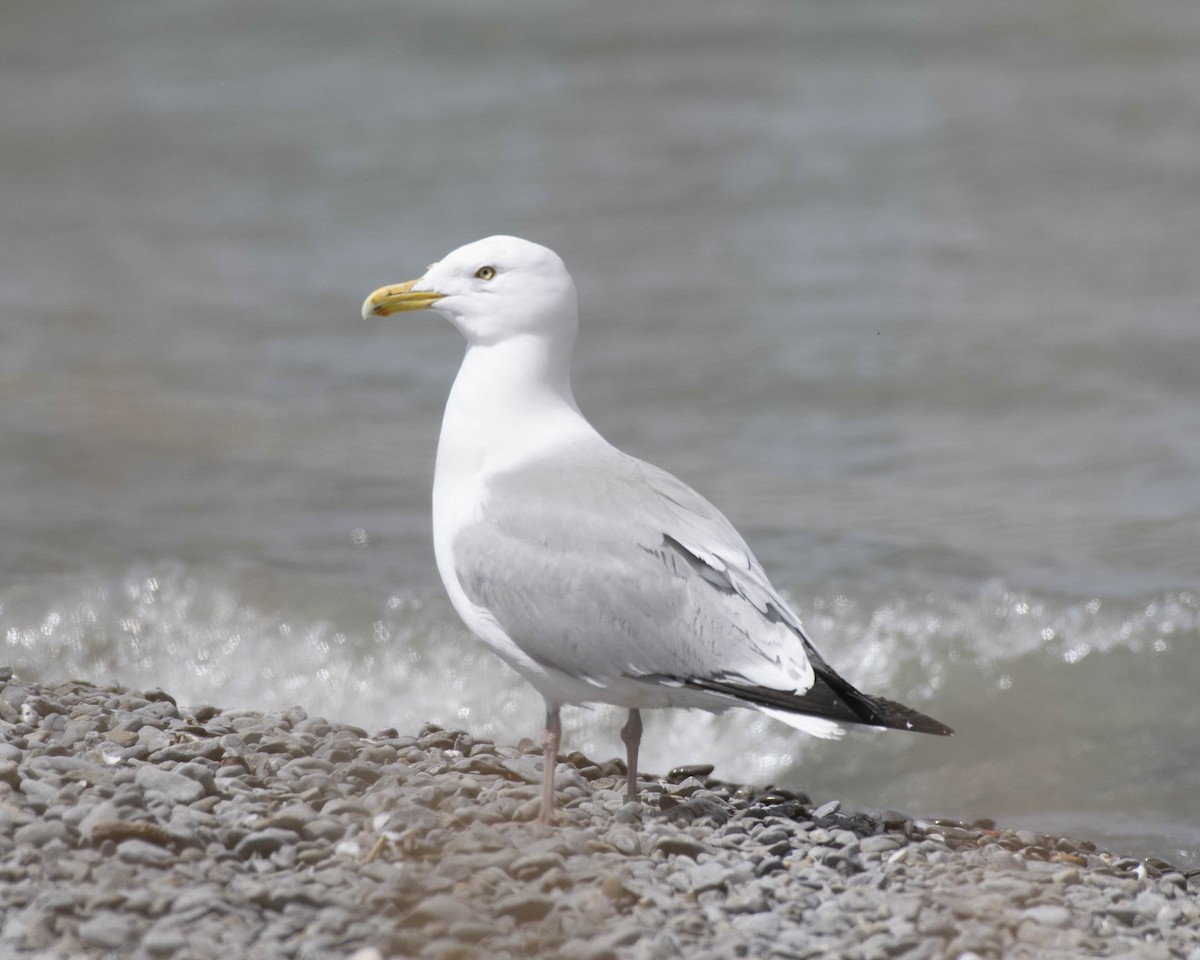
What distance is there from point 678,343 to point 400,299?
588 centimetres

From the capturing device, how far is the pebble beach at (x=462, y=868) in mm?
3436

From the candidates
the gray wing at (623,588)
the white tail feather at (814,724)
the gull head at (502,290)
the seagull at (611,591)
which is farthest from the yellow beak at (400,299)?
the white tail feather at (814,724)

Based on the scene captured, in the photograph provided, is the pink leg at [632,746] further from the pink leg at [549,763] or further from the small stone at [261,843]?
the small stone at [261,843]

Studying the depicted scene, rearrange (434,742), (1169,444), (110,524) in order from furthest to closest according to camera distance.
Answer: (1169,444), (110,524), (434,742)

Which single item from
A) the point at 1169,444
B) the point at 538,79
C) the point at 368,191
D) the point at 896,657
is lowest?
the point at 896,657

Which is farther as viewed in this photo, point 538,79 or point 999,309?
point 538,79

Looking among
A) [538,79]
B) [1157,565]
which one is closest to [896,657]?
[1157,565]

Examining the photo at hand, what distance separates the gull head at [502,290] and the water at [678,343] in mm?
2132

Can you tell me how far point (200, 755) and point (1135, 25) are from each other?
1337 centimetres

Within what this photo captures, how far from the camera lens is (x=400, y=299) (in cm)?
505

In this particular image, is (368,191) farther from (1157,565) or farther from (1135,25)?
(1157,565)

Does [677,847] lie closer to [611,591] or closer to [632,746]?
[632,746]

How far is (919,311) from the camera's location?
1099 cm

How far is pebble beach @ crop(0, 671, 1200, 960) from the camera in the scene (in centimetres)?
344
